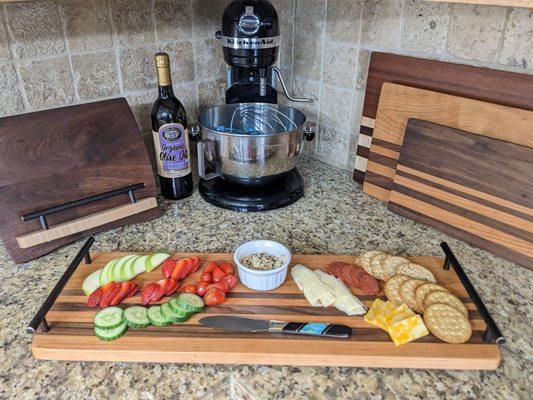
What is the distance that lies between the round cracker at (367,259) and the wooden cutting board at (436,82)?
349 millimetres

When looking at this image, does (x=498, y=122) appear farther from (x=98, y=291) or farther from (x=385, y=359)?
(x=98, y=291)

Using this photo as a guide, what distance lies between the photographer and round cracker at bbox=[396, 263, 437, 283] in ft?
2.41

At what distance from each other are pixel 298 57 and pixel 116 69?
0.49 m

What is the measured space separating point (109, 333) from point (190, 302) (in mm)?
124

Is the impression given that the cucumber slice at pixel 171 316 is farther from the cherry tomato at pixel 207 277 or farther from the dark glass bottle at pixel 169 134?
the dark glass bottle at pixel 169 134

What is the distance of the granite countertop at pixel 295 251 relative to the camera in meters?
0.56

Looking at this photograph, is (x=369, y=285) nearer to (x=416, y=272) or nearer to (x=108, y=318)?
(x=416, y=272)

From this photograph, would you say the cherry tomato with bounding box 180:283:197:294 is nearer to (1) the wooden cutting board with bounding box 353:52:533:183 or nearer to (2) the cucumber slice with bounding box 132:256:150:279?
(2) the cucumber slice with bounding box 132:256:150:279

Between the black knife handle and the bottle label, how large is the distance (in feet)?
1.61

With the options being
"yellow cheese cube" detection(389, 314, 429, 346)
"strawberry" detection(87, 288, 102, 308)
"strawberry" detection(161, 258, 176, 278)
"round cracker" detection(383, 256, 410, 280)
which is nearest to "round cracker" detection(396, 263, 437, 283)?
"round cracker" detection(383, 256, 410, 280)

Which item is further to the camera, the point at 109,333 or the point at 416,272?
the point at 416,272

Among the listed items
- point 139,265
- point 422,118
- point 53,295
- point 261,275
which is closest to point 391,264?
point 261,275

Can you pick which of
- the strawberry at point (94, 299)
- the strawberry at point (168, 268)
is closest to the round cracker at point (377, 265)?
the strawberry at point (168, 268)

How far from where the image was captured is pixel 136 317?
2.13ft
